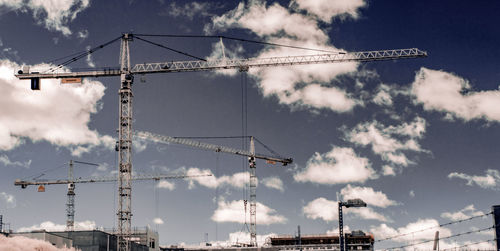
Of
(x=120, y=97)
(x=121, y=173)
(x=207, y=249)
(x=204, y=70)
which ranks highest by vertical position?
(x=204, y=70)

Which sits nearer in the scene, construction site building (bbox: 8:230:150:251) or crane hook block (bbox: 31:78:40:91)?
construction site building (bbox: 8:230:150:251)

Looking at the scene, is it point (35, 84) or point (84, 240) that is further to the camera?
point (35, 84)

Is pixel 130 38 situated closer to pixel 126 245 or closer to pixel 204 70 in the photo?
pixel 204 70

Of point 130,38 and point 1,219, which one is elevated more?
point 130,38

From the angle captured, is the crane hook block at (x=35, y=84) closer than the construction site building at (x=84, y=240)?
No

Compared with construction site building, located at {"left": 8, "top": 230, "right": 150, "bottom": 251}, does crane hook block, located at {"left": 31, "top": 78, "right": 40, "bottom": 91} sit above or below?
above

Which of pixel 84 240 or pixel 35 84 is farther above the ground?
pixel 35 84

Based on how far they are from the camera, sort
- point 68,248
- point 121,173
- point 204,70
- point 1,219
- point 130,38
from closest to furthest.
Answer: point 1,219
point 68,248
point 121,173
point 130,38
point 204,70

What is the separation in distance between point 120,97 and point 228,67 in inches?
1100

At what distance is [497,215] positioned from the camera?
4159 centimetres

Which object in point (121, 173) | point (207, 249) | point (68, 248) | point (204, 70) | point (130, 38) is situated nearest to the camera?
point (68, 248)

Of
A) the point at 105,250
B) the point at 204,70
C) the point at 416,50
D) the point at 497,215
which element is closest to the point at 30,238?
the point at 105,250

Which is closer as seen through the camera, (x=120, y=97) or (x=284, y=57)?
(x=120, y=97)

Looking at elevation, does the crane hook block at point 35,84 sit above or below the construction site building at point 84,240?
above
